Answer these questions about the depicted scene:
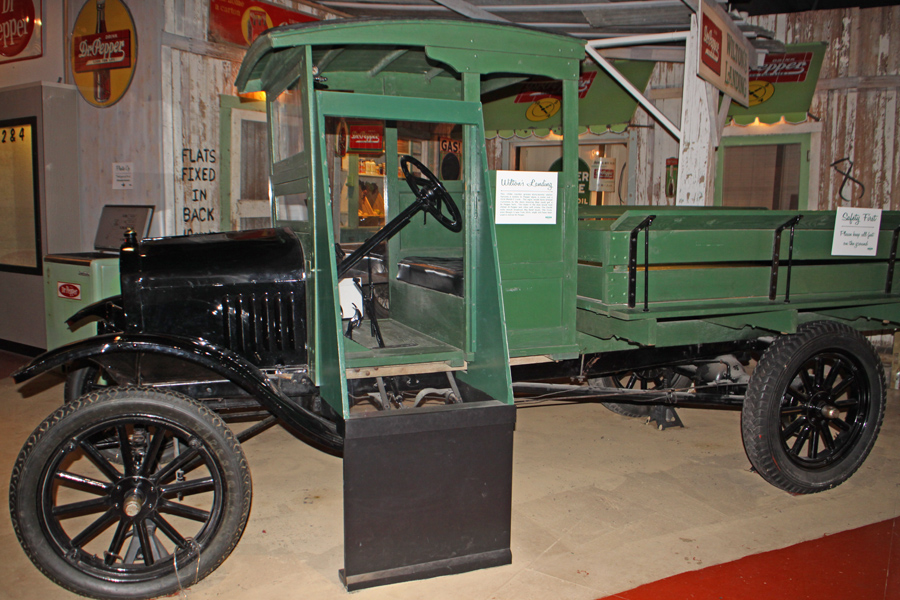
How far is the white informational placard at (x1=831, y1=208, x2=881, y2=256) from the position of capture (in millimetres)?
3590

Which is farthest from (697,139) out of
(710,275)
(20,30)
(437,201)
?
(20,30)

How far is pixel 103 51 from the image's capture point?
227 inches

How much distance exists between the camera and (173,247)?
300 centimetres

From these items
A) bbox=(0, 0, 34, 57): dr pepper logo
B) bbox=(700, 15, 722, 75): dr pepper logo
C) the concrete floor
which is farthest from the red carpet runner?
bbox=(0, 0, 34, 57): dr pepper logo

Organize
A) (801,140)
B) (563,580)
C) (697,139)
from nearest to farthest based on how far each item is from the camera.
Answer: (563,580)
(697,139)
(801,140)

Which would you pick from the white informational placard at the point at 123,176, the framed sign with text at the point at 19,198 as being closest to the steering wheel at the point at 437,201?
the white informational placard at the point at 123,176

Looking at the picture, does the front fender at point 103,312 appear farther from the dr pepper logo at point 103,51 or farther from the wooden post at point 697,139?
the wooden post at point 697,139

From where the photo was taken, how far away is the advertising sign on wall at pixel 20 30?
626 cm

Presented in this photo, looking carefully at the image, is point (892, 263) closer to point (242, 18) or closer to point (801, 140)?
point (801, 140)

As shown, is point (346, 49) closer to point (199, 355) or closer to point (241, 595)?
point (199, 355)

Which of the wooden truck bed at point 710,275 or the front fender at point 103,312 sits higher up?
the wooden truck bed at point 710,275

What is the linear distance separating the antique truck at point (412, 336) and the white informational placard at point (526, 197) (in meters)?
0.01

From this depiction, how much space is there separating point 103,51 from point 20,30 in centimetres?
146

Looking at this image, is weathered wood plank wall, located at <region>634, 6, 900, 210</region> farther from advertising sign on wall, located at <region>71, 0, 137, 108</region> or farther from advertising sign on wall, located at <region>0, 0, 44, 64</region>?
advertising sign on wall, located at <region>0, 0, 44, 64</region>
